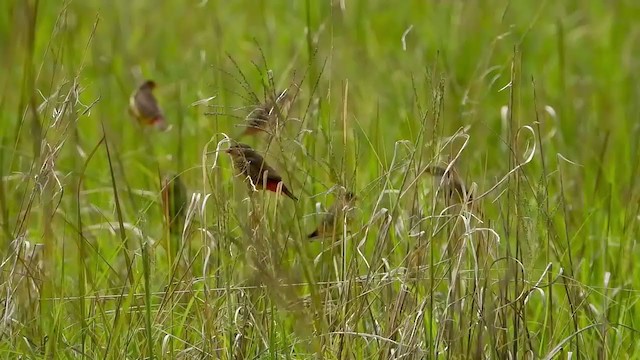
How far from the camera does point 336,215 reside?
2.33 meters

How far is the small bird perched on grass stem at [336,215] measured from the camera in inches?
91.3

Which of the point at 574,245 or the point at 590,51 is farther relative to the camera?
the point at 590,51

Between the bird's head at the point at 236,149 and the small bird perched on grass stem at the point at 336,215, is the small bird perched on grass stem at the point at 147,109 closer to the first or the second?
the small bird perched on grass stem at the point at 336,215

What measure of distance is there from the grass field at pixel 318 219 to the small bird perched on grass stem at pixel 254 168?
1.2 inches

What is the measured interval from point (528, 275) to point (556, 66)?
2.82m

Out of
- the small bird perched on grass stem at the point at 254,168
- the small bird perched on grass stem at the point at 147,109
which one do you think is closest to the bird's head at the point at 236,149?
the small bird perched on grass stem at the point at 254,168

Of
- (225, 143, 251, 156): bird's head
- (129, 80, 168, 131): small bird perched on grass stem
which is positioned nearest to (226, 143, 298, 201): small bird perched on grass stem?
(225, 143, 251, 156): bird's head

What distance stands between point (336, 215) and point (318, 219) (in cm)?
65

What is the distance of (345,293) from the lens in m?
2.29

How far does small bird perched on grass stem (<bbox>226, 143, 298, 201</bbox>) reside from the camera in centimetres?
234

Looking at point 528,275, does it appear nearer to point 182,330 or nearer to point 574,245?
point 182,330

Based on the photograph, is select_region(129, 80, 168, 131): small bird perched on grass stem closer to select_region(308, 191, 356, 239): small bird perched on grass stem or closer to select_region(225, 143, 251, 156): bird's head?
select_region(308, 191, 356, 239): small bird perched on grass stem

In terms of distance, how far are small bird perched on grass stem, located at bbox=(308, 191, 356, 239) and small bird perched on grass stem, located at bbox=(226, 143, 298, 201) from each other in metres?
0.07

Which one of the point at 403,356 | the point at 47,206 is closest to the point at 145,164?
the point at 47,206
